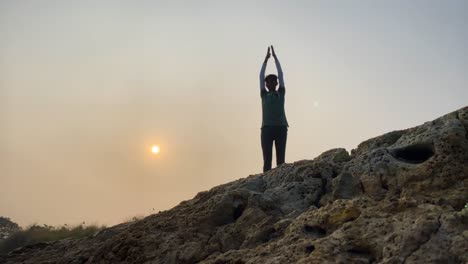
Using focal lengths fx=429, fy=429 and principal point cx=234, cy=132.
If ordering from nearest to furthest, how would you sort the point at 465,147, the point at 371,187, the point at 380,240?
the point at 380,240, the point at 465,147, the point at 371,187

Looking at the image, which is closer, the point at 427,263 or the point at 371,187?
the point at 427,263

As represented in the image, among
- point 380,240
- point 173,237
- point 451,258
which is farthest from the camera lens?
point 173,237

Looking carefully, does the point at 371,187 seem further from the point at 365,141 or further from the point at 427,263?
the point at 427,263

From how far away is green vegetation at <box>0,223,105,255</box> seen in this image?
51.4 feet

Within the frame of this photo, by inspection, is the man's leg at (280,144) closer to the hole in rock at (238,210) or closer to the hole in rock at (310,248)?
the hole in rock at (238,210)

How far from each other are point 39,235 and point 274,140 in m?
11.0

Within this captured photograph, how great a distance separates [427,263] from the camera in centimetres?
390

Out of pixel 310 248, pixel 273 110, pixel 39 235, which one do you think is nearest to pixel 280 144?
pixel 273 110

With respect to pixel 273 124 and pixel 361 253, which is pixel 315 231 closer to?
pixel 361 253

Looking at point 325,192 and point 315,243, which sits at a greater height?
point 325,192

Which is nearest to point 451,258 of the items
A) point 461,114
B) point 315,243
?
point 315,243

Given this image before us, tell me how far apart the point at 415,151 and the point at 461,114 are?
86cm

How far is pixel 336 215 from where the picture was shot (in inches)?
204

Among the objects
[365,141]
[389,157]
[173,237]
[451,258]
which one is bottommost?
[451,258]
